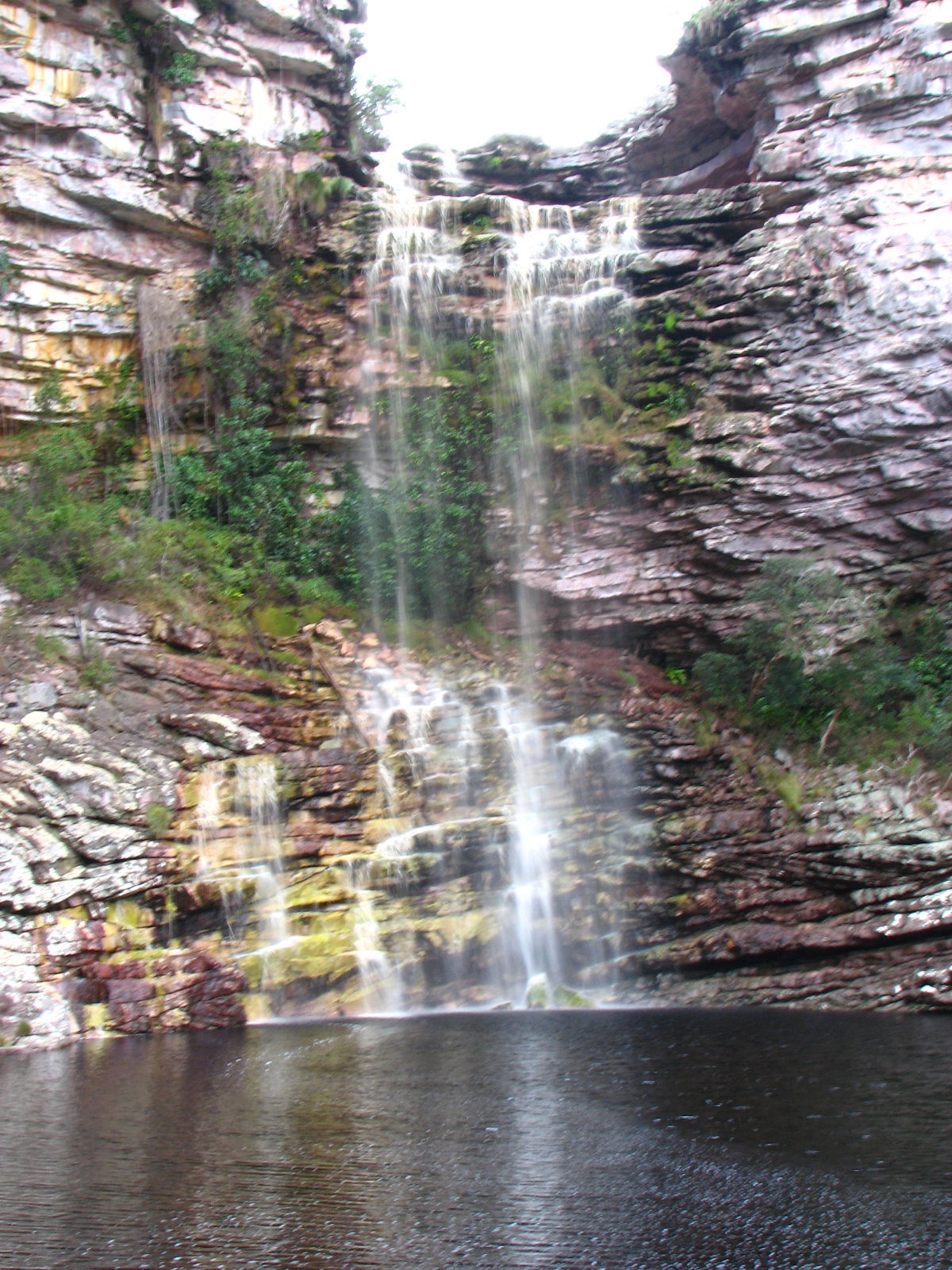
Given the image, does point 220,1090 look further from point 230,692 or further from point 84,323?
point 84,323

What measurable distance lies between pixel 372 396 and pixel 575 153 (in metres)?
9.76

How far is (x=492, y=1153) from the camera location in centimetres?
819

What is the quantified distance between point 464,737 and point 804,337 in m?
10.2

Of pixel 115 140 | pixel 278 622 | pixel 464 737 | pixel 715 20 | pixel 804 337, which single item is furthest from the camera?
pixel 115 140

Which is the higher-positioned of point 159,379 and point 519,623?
point 159,379

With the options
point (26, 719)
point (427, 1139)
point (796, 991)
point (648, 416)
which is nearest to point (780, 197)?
point (648, 416)

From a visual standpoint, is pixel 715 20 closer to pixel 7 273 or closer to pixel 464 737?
pixel 7 273

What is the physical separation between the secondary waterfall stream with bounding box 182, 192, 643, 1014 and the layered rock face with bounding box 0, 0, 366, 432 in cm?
415

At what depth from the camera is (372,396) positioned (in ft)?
76.7

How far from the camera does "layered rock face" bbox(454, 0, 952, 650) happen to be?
1884 cm

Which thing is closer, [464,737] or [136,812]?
[136,812]

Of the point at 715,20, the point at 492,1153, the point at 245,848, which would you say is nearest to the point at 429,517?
the point at 245,848

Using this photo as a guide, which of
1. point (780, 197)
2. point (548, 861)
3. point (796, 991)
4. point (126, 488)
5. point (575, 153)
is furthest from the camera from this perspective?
point (575, 153)

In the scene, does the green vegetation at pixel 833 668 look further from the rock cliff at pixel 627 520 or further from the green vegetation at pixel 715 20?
the green vegetation at pixel 715 20
